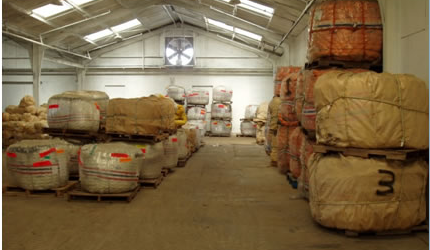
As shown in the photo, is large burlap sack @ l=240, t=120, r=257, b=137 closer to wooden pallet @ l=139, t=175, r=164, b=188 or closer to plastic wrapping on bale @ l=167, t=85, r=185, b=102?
plastic wrapping on bale @ l=167, t=85, r=185, b=102

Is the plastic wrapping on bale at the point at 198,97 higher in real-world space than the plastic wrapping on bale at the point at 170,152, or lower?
higher

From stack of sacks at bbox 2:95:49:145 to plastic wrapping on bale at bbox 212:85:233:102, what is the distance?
837cm

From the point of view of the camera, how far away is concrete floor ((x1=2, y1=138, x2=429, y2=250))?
3.62m

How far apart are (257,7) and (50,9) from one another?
6839mm

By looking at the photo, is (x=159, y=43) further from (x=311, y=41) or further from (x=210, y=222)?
(x=210, y=222)

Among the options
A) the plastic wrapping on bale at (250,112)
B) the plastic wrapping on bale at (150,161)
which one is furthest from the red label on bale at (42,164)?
the plastic wrapping on bale at (250,112)

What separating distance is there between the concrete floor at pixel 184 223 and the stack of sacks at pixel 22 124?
553 cm

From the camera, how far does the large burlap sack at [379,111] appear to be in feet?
12.0

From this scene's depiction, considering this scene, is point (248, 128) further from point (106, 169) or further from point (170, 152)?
point (106, 169)

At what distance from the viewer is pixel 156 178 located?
21.3 ft

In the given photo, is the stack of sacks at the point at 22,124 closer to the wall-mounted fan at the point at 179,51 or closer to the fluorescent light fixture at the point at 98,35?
the fluorescent light fixture at the point at 98,35

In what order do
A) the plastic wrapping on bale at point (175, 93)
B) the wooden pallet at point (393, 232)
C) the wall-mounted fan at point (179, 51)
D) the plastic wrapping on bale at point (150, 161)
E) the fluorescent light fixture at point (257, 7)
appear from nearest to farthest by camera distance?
the wooden pallet at point (393, 232) < the plastic wrapping on bale at point (150, 161) < the fluorescent light fixture at point (257, 7) < the plastic wrapping on bale at point (175, 93) < the wall-mounted fan at point (179, 51)

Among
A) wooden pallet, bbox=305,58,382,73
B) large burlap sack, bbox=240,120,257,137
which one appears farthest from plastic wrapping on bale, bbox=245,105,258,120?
wooden pallet, bbox=305,58,382,73

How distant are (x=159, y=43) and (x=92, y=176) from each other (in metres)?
14.3
